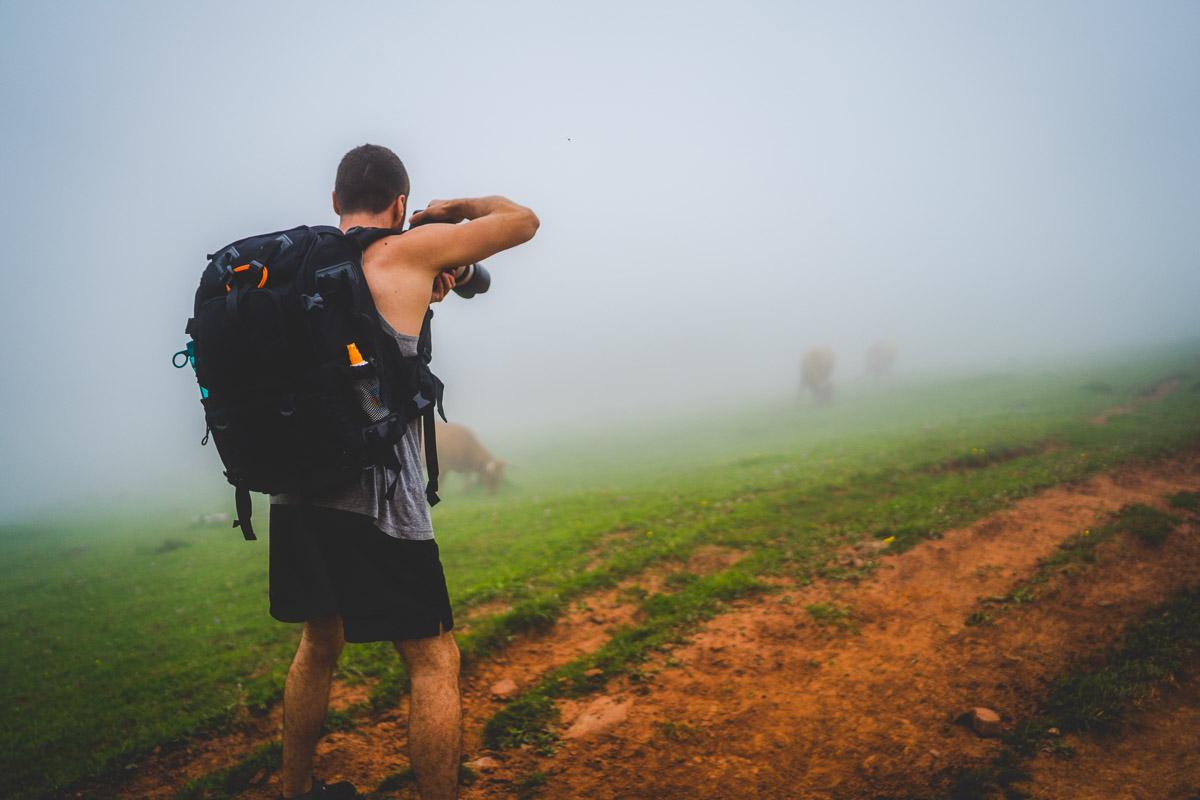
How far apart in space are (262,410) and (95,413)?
147329 mm

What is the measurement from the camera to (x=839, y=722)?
3.37m

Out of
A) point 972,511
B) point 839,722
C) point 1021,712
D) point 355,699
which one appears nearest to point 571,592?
point 355,699

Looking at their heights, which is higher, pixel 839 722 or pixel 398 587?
pixel 398 587

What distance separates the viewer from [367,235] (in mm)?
2445

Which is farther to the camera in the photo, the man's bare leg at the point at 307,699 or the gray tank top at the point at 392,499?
the man's bare leg at the point at 307,699

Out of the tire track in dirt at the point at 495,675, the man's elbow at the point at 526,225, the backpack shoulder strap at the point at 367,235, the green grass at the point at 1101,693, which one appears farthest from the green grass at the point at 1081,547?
the backpack shoulder strap at the point at 367,235

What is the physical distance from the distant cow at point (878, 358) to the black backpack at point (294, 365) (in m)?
55.0

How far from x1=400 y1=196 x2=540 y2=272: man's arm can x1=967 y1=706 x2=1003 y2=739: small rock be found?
363 cm

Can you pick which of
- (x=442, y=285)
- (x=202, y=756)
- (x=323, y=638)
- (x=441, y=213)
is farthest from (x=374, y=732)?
(x=441, y=213)

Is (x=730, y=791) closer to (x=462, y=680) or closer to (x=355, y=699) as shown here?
(x=462, y=680)

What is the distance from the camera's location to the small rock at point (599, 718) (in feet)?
11.3

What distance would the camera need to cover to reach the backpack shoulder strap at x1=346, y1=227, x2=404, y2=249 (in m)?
2.43

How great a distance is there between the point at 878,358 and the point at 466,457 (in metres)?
41.7

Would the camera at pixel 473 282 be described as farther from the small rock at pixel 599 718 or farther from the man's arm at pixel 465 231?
the small rock at pixel 599 718
